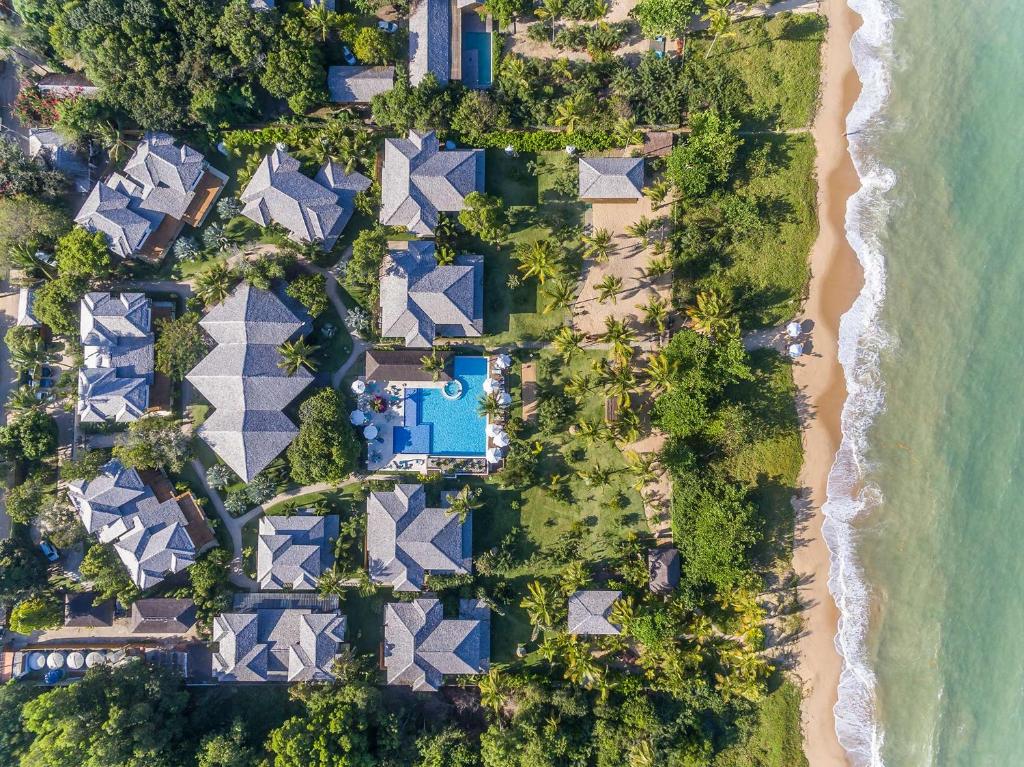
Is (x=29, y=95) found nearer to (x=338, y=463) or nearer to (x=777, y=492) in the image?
(x=338, y=463)

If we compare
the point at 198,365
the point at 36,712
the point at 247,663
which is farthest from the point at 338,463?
the point at 36,712

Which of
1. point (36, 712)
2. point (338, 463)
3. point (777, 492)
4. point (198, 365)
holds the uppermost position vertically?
point (198, 365)

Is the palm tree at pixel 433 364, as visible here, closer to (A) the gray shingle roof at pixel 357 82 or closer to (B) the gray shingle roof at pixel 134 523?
(A) the gray shingle roof at pixel 357 82

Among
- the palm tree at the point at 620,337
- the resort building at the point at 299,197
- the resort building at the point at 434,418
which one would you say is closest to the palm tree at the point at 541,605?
the resort building at the point at 434,418

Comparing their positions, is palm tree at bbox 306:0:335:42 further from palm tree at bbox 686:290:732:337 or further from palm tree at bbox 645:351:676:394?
palm tree at bbox 645:351:676:394

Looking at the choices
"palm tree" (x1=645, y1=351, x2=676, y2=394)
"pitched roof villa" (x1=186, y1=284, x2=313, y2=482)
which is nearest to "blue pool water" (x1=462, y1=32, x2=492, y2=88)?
"pitched roof villa" (x1=186, y1=284, x2=313, y2=482)

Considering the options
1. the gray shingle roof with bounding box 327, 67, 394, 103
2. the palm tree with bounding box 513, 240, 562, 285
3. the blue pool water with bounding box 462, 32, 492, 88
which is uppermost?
the blue pool water with bounding box 462, 32, 492, 88
